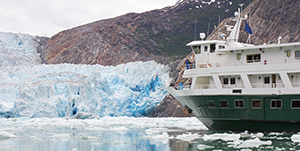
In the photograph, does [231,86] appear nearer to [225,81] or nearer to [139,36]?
[225,81]

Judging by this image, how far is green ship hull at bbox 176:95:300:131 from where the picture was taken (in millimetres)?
18094

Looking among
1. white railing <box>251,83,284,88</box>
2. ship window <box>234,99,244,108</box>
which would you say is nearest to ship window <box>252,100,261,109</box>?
ship window <box>234,99,244,108</box>

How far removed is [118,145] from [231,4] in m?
54.6

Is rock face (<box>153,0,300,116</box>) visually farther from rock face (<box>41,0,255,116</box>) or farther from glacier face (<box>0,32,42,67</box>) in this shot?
glacier face (<box>0,32,42,67</box>)

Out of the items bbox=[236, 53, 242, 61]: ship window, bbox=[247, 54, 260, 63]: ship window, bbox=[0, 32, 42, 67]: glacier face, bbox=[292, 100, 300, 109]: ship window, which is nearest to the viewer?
bbox=[292, 100, 300, 109]: ship window

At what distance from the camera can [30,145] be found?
52.9 feet

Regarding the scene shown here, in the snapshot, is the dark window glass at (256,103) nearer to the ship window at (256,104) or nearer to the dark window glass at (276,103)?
the ship window at (256,104)

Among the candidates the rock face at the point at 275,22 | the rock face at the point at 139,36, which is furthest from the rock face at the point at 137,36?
the rock face at the point at 275,22

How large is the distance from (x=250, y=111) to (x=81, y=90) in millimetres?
22687

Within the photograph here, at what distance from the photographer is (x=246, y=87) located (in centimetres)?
1903

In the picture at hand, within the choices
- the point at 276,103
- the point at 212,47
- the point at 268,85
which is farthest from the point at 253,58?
the point at 276,103

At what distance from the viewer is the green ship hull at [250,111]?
712 inches

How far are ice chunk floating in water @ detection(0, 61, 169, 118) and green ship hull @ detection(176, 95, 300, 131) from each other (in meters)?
18.4

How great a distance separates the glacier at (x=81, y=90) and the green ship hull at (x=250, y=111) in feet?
60.2
